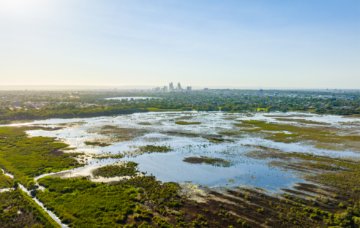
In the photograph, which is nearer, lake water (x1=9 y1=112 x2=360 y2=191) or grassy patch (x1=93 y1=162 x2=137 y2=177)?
lake water (x1=9 y1=112 x2=360 y2=191)

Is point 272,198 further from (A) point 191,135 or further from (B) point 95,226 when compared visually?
(A) point 191,135

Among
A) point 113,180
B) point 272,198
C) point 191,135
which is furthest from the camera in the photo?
point 191,135

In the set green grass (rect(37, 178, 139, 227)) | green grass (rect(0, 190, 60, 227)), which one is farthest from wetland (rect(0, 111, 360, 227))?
green grass (rect(0, 190, 60, 227))

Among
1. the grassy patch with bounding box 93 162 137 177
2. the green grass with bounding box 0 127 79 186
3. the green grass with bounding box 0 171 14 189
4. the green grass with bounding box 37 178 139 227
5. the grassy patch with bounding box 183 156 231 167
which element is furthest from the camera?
the grassy patch with bounding box 183 156 231 167

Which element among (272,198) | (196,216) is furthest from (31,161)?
(272,198)

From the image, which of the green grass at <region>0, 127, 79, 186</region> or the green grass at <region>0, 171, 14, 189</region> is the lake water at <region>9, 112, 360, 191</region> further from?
the green grass at <region>0, 171, 14, 189</region>

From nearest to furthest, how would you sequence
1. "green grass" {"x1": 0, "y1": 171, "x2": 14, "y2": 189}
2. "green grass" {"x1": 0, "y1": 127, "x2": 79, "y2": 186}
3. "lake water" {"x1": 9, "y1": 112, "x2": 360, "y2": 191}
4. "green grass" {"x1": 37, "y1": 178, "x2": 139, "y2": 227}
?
"green grass" {"x1": 37, "y1": 178, "x2": 139, "y2": 227}
"green grass" {"x1": 0, "y1": 171, "x2": 14, "y2": 189}
"lake water" {"x1": 9, "y1": 112, "x2": 360, "y2": 191}
"green grass" {"x1": 0, "y1": 127, "x2": 79, "y2": 186}
